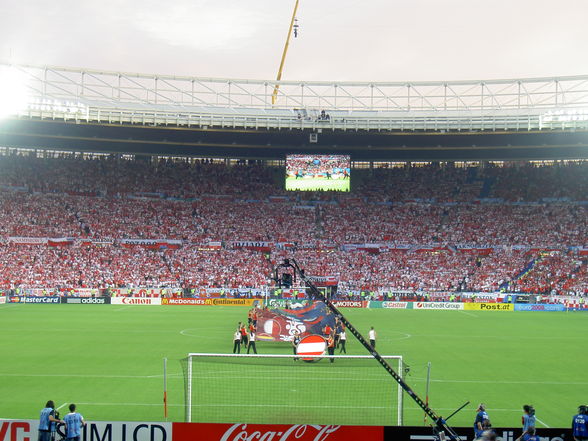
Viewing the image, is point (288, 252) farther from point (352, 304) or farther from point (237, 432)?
point (237, 432)

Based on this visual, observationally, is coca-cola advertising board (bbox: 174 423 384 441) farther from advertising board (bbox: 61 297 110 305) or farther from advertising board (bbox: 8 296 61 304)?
advertising board (bbox: 8 296 61 304)

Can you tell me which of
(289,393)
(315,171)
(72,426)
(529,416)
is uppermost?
(315,171)

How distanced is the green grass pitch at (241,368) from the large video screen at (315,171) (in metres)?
24.0

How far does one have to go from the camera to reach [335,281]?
60594 millimetres

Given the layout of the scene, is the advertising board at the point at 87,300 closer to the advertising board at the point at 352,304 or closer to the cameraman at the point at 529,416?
the advertising board at the point at 352,304

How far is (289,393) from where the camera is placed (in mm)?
19984

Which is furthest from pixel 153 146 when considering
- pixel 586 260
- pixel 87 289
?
pixel 586 260

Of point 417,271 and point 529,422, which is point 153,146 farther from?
point 529,422

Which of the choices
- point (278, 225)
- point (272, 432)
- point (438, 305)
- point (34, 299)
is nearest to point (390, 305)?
point (438, 305)

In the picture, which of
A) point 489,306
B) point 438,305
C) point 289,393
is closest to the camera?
point 289,393

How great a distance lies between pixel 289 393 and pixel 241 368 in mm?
4609

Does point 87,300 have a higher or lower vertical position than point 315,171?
lower

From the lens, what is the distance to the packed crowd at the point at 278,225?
5997 cm

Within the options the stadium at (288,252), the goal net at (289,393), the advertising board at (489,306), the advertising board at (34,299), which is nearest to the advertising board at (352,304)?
the stadium at (288,252)
